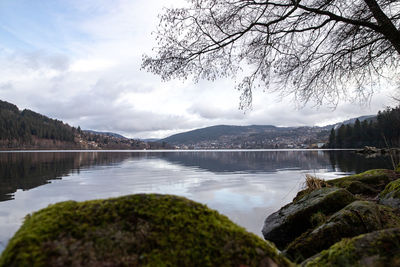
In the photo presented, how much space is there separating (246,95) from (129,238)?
5591 millimetres

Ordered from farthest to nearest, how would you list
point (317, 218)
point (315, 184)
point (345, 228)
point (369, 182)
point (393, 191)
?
point (369, 182), point (315, 184), point (393, 191), point (317, 218), point (345, 228)

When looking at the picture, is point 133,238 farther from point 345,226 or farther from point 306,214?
point 306,214

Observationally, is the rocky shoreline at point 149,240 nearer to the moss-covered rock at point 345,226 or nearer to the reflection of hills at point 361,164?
the moss-covered rock at point 345,226

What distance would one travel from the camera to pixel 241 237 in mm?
2094

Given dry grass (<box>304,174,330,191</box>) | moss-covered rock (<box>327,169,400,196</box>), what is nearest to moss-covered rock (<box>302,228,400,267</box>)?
dry grass (<box>304,174,330,191</box>)

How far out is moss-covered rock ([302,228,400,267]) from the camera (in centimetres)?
224

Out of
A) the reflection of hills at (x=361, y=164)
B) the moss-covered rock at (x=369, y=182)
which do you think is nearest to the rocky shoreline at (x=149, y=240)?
the moss-covered rock at (x=369, y=182)

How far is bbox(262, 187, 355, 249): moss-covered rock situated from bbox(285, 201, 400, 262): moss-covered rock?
1.40 m

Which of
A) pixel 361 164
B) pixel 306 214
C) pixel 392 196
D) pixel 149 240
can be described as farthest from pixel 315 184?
pixel 361 164

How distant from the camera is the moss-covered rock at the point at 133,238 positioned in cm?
176

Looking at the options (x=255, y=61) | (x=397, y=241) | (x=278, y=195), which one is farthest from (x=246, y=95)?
(x=278, y=195)

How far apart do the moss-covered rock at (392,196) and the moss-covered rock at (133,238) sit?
5839 mm

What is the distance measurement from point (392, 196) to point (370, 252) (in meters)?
5.31

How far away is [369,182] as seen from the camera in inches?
399
